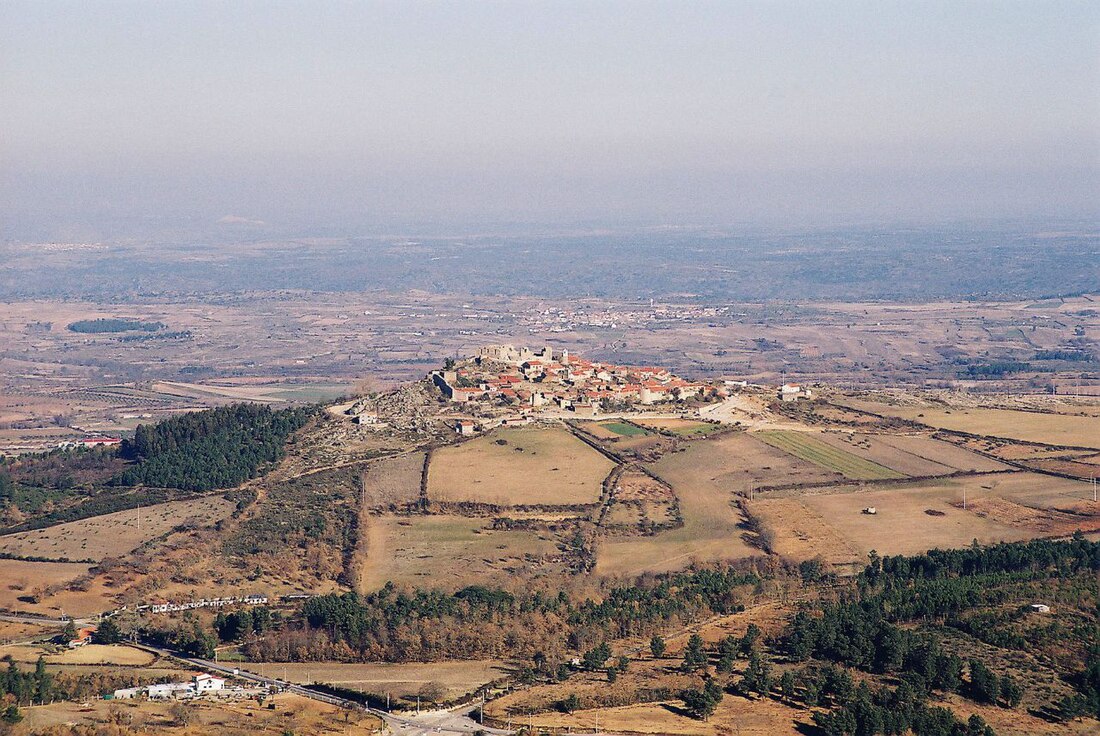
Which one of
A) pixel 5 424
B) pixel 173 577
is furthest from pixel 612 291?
pixel 173 577

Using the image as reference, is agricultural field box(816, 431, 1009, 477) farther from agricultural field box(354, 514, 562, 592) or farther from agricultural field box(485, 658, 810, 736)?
agricultural field box(485, 658, 810, 736)

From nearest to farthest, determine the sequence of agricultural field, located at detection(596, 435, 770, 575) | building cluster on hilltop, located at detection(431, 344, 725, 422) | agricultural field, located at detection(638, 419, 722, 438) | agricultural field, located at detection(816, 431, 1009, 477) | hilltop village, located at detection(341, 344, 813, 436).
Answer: agricultural field, located at detection(596, 435, 770, 575)
agricultural field, located at detection(816, 431, 1009, 477)
agricultural field, located at detection(638, 419, 722, 438)
hilltop village, located at detection(341, 344, 813, 436)
building cluster on hilltop, located at detection(431, 344, 725, 422)

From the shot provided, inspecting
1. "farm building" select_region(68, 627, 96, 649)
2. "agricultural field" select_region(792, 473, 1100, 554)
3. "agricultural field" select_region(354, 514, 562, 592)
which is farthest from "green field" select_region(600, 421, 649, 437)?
"farm building" select_region(68, 627, 96, 649)

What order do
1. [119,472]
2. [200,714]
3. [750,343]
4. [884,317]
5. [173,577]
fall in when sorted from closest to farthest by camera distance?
[200,714] → [173,577] → [119,472] → [750,343] → [884,317]

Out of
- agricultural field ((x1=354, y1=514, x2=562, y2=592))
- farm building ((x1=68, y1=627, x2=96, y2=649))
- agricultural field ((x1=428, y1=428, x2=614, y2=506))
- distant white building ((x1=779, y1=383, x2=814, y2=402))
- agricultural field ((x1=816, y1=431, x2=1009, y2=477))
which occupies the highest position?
distant white building ((x1=779, y1=383, x2=814, y2=402))

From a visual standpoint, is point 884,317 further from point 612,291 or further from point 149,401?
point 149,401

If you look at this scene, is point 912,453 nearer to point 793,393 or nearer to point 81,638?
point 793,393

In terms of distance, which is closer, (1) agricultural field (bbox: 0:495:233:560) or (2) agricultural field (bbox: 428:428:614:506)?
(1) agricultural field (bbox: 0:495:233:560)

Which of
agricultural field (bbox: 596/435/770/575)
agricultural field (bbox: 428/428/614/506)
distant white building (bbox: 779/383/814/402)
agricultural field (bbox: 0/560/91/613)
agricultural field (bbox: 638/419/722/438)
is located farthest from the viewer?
distant white building (bbox: 779/383/814/402)
